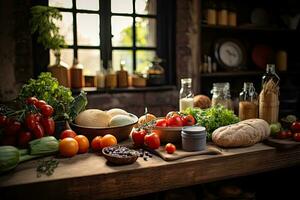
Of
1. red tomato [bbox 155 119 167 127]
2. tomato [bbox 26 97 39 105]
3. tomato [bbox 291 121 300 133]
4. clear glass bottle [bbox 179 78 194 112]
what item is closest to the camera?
tomato [bbox 26 97 39 105]

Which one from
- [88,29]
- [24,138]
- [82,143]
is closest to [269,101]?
[82,143]

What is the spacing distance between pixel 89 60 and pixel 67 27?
0.41m

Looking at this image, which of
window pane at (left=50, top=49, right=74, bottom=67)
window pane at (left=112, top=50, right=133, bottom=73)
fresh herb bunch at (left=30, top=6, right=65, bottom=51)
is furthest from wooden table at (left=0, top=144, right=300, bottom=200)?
window pane at (left=112, top=50, right=133, bottom=73)

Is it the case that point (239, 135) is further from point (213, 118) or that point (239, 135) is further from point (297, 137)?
point (297, 137)

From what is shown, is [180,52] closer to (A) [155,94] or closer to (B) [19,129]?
(A) [155,94]

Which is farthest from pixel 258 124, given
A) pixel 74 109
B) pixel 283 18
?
pixel 283 18

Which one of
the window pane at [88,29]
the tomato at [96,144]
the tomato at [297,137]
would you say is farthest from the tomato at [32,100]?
the window pane at [88,29]

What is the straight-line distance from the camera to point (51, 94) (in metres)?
1.75

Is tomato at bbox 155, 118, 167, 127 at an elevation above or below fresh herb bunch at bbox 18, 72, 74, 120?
below

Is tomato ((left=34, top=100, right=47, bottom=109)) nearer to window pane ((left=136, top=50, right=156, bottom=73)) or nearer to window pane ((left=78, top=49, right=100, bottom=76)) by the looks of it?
window pane ((left=78, top=49, right=100, bottom=76))

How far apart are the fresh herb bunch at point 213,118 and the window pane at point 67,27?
1.88m

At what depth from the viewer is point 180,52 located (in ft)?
11.9

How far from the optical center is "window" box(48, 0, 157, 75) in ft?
10.8

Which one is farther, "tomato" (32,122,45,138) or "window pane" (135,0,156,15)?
"window pane" (135,0,156,15)
